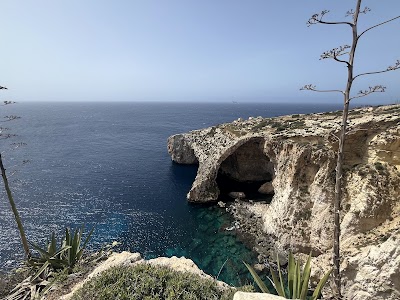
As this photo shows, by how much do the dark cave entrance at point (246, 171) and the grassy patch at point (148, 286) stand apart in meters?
35.2

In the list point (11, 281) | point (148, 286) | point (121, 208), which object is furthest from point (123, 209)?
point (148, 286)

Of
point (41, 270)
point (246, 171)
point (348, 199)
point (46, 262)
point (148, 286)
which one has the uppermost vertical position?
point (148, 286)

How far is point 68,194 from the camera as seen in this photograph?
45.5 meters

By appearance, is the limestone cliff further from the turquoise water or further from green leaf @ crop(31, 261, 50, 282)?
green leaf @ crop(31, 261, 50, 282)

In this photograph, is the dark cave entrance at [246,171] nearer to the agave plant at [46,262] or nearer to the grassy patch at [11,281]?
the agave plant at [46,262]

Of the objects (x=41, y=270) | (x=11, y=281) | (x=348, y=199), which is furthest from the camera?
(x=348, y=199)

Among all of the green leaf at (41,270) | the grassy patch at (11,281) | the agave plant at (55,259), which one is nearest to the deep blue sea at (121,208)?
the agave plant at (55,259)

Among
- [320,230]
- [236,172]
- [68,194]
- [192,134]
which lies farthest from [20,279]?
[192,134]

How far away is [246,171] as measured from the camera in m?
49.8

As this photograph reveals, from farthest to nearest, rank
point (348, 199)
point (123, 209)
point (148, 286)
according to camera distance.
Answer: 1. point (123, 209)
2. point (348, 199)
3. point (148, 286)

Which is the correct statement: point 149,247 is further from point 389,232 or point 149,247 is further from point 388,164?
point 388,164

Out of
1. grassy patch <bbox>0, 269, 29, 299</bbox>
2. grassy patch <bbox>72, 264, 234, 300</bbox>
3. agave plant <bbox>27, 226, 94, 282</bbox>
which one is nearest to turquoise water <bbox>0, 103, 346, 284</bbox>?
agave plant <bbox>27, 226, 94, 282</bbox>

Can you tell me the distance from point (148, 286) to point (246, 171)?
42.8 meters

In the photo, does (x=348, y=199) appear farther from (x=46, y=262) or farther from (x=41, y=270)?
(x=41, y=270)
